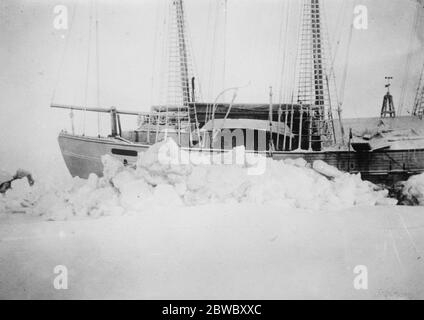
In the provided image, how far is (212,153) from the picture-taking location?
3346 mm

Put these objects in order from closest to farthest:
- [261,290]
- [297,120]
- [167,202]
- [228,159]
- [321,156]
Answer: [261,290]
[167,202]
[228,159]
[321,156]
[297,120]

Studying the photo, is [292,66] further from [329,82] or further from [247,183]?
[247,183]

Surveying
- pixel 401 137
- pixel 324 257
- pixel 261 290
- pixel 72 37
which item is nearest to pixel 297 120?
pixel 401 137

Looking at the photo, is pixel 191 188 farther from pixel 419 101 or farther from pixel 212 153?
pixel 419 101

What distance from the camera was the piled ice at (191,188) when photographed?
2.99m

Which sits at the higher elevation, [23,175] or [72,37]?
[72,37]

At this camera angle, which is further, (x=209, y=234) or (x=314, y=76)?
(x=314, y=76)

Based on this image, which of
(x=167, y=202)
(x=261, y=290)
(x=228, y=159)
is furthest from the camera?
(x=228, y=159)

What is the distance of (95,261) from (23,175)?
1380mm

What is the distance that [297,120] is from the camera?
3.87 metres

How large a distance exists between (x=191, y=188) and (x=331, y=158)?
1427 millimetres

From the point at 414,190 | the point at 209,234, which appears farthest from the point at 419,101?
the point at 209,234

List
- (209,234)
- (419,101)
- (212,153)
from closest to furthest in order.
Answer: (209,234)
(212,153)
(419,101)

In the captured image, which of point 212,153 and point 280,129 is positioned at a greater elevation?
point 280,129
